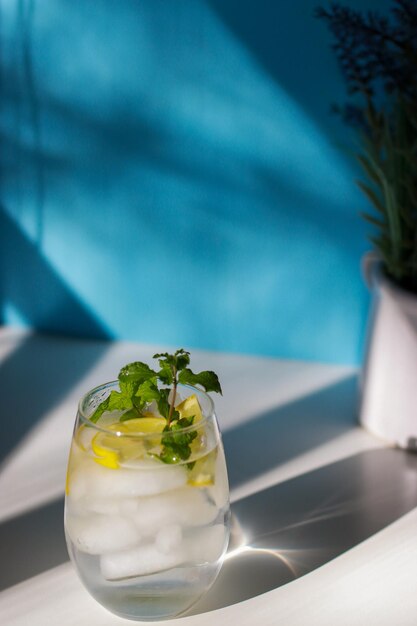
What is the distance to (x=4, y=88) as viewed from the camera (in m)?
1.09

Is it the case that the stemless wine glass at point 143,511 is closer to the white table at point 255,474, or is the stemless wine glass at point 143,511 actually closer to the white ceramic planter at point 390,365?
the white table at point 255,474

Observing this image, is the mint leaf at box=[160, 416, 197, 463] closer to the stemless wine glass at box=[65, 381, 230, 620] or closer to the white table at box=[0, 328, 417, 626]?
the stemless wine glass at box=[65, 381, 230, 620]

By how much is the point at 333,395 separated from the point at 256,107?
356mm

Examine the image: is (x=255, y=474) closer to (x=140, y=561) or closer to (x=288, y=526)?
(x=288, y=526)

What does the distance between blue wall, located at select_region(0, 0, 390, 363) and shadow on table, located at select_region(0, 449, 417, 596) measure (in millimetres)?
259

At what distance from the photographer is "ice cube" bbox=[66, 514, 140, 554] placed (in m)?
0.63

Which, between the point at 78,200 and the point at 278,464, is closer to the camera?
the point at 278,464

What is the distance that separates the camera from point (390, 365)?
934 mm

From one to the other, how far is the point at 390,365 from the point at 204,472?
0.36 metres

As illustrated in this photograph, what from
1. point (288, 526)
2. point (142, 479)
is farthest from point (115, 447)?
point (288, 526)

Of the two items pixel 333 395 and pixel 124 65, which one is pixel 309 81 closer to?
pixel 124 65

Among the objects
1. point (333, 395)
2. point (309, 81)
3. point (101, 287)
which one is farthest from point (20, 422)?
point (309, 81)

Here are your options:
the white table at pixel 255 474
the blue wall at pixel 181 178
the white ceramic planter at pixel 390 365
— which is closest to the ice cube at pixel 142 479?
the white table at pixel 255 474

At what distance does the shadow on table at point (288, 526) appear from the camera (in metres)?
0.75
